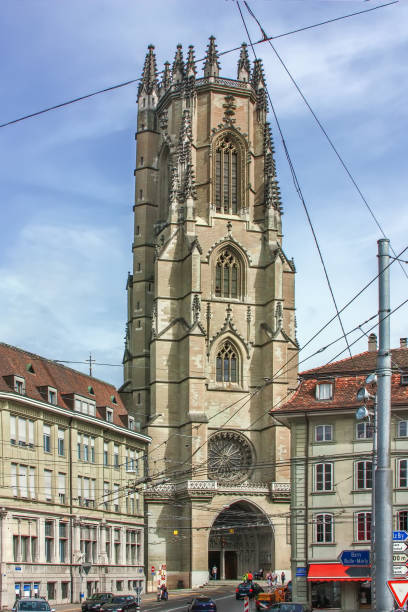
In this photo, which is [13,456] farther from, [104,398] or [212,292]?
[212,292]

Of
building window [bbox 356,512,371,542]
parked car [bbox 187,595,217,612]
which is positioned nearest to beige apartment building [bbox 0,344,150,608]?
parked car [bbox 187,595,217,612]

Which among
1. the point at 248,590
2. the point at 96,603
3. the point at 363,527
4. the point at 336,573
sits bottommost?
the point at 248,590

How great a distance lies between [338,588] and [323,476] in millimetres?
4806

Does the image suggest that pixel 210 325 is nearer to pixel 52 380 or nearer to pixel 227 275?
pixel 227 275

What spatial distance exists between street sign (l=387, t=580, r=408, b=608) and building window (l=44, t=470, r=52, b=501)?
123ft

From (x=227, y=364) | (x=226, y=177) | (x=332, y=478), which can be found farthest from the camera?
(x=226, y=177)

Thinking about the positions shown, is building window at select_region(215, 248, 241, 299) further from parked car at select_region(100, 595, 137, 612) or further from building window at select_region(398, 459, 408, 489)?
parked car at select_region(100, 595, 137, 612)

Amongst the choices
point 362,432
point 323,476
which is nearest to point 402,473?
point 362,432

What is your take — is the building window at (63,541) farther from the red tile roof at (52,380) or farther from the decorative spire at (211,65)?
the decorative spire at (211,65)

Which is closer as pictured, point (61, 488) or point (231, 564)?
point (61, 488)

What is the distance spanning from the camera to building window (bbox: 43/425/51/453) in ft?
171

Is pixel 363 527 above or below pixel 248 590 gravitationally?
above

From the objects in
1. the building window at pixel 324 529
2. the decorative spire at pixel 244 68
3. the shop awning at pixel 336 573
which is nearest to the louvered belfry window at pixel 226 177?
the decorative spire at pixel 244 68

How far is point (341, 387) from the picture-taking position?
4325 centimetres
